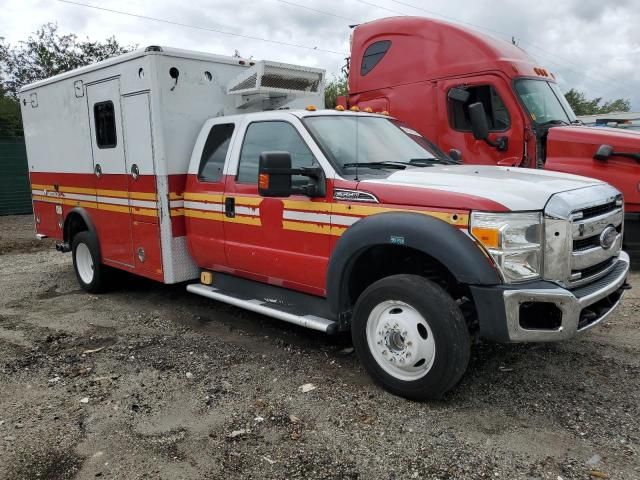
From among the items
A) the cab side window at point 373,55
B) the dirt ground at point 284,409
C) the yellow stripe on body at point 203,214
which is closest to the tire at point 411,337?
the dirt ground at point 284,409

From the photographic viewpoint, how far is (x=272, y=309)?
188 inches

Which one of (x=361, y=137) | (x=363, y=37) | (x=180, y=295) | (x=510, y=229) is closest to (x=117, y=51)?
(x=363, y=37)

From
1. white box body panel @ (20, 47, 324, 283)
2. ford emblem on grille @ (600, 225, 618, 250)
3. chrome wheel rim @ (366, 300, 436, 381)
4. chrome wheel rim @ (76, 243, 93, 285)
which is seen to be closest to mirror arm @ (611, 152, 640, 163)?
ford emblem on grille @ (600, 225, 618, 250)

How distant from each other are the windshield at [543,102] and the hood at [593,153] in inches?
13.7

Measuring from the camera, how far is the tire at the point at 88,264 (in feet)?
22.4

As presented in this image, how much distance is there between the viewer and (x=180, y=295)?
693 centimetres

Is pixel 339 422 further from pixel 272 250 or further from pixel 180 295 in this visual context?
pixel 180 295

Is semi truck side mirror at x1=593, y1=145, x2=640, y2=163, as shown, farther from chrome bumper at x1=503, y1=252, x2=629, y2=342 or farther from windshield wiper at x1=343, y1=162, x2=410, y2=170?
chrome bumper at x1=503, y1=252, x2=629, y2=342

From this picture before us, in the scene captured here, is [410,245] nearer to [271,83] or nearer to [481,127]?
[271,83]

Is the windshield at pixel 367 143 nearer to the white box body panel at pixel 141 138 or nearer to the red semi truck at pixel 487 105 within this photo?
the white box body panel at pixel 141 138

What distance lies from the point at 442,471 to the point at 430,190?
1716mm

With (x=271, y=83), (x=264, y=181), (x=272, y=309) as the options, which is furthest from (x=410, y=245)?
(x=271, y=83)

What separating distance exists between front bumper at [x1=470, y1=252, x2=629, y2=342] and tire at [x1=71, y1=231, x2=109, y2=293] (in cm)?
488

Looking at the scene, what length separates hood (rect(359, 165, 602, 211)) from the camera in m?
3.50
